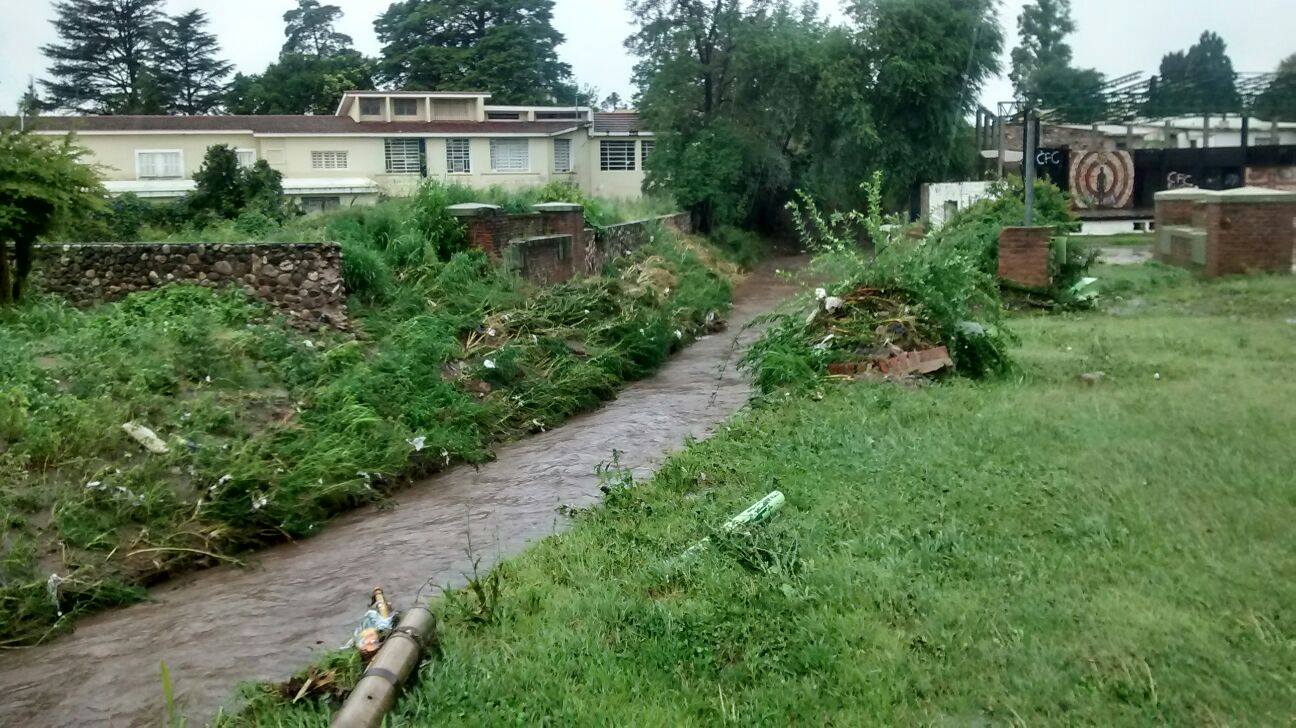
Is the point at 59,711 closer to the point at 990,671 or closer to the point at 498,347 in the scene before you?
the point at 990,671

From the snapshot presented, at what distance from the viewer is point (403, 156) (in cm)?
4472

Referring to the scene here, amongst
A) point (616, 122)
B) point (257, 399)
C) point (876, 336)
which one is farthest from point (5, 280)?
point (616, 122)

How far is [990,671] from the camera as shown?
178 inches

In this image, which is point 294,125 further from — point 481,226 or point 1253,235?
point 1253,235

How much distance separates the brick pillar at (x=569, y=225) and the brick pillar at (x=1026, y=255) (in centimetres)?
704

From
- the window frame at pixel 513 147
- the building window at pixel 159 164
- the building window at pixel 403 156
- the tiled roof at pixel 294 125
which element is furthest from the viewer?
the window frame at pixel 513 147

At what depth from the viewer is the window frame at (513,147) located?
4625 centimetres

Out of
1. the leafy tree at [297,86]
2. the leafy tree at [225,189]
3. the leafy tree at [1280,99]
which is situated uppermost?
the leafy tree at [297,86]

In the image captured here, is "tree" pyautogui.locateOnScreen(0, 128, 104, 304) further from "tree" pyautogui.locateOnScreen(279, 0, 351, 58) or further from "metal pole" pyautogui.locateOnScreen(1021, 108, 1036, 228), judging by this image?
"tree" pyautogui.locateOnScreen(279, 0, 351, 58)

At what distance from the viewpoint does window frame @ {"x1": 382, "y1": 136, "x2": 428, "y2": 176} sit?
44.2m

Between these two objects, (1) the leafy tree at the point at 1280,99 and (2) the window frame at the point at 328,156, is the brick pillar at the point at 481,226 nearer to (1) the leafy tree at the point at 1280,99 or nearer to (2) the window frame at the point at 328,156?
(1) the leafy tree at the point at 1280,99

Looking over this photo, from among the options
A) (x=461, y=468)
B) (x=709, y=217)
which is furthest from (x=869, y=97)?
(x=461, y=468)

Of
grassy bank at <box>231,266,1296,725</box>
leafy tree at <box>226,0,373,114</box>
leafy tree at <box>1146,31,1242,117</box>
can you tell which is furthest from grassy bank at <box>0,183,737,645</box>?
leafy tree at <box>226,0,373,114</box>

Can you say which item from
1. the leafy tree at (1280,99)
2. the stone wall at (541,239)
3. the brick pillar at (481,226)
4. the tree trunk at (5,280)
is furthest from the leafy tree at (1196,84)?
the tree trunk at (5,280)
